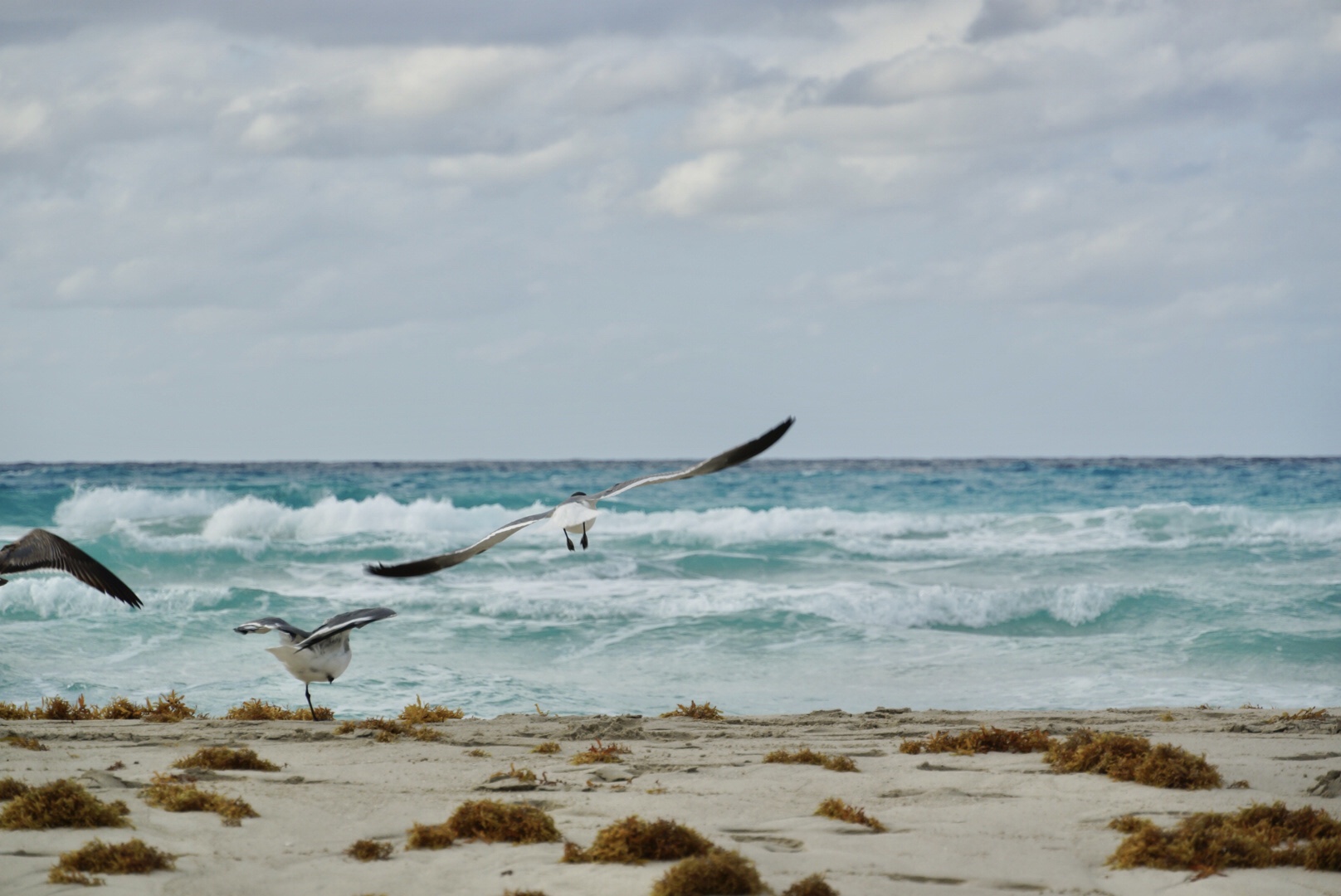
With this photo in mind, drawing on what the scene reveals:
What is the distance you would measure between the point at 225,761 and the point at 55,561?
295 cm

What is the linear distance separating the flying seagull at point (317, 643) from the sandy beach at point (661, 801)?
0.45 metres

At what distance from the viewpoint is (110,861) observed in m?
5.26

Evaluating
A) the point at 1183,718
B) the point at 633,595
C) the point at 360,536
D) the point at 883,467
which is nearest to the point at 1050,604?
the point at 633,595

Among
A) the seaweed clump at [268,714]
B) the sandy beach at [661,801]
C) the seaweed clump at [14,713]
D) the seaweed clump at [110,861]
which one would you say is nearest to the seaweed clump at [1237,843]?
the sandy beach at [661,801]

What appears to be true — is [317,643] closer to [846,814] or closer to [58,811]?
[58,811]

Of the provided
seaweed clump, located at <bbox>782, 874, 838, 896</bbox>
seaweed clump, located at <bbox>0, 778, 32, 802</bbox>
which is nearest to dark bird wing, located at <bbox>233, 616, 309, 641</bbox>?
seaweed clump, located at <bbox>0, 778, 32, 802</bbox>

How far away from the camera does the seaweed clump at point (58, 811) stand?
5785mm

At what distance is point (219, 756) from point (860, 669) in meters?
8.42

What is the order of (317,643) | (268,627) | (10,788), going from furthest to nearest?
(317,643) < (268,627) < (10,788)

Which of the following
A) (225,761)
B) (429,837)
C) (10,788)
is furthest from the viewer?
(225,761)

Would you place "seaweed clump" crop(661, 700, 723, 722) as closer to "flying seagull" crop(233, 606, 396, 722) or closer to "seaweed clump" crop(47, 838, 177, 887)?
"flying seagull" crop(233, 606, 396, 722)

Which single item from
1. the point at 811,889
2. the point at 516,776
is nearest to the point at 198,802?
the point at 516,776

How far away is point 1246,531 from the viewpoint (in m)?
29.1

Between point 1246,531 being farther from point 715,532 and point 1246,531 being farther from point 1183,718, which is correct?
point 1183,718
